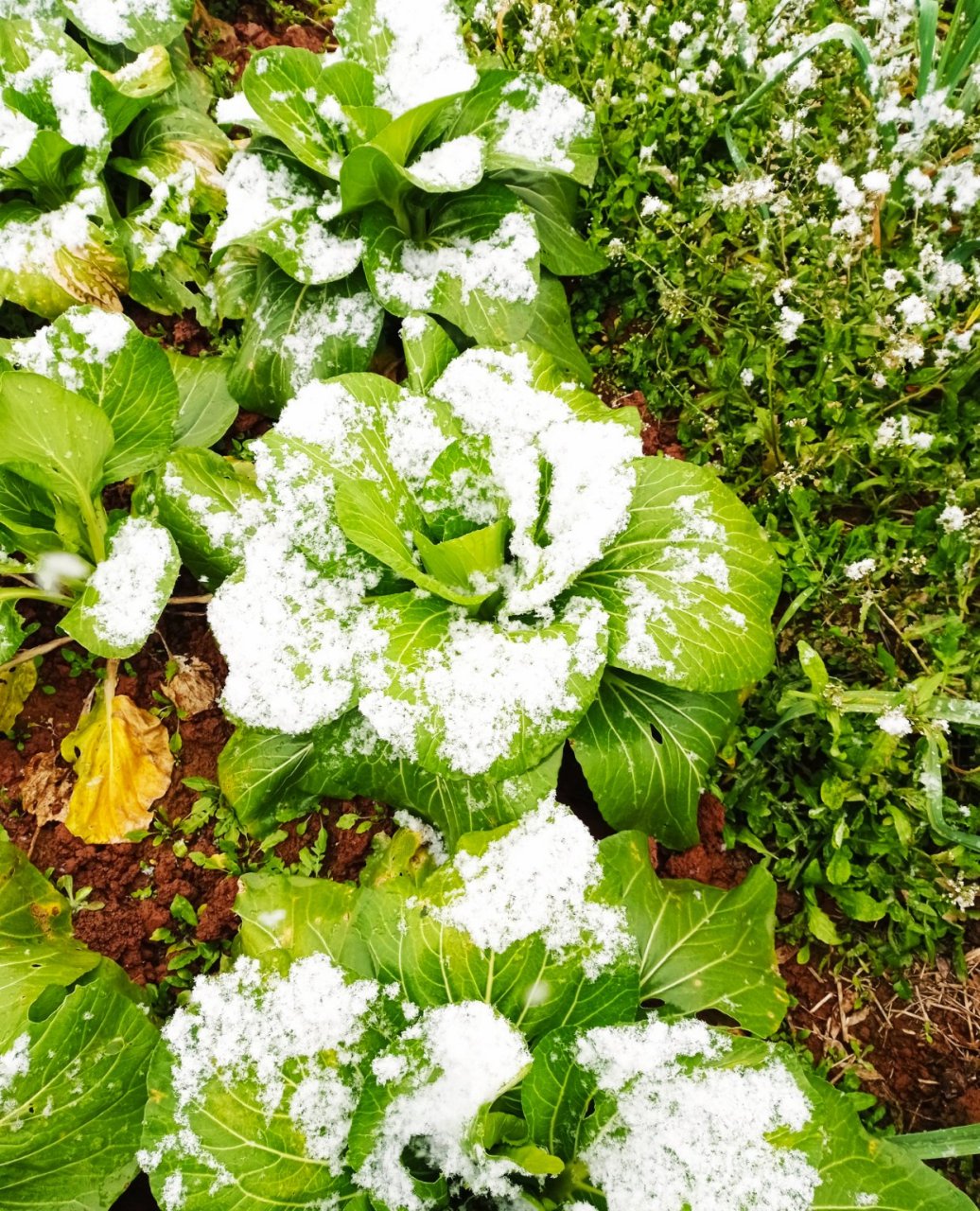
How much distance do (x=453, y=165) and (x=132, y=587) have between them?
1.49 m

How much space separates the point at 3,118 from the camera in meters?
2.67

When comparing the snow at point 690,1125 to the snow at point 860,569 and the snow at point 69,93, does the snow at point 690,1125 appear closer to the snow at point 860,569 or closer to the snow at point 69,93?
the snow at point 860,569

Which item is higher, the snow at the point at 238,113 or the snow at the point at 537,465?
the snow at the point at 238,113

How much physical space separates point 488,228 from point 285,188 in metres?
0.67

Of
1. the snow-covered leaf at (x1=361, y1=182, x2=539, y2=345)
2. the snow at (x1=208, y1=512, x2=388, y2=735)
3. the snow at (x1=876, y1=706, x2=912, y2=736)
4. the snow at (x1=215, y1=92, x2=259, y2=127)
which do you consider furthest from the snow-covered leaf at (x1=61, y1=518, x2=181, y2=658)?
the snow at (x1=876, y1=706, x2=912, y2=736)

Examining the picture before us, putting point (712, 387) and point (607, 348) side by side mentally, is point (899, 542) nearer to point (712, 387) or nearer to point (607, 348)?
point (712, 387)

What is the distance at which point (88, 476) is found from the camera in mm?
2211

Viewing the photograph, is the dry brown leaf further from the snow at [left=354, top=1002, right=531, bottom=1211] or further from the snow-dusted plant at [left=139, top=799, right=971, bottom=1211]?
the snow at [left=354, top=1002, right=531, bottom=1211]

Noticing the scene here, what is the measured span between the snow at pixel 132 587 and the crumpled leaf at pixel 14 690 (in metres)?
0.49

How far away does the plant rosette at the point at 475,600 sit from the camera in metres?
1.78

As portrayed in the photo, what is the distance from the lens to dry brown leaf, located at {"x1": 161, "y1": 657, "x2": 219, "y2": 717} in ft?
8.08

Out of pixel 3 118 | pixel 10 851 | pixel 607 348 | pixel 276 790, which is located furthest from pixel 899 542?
pixel 3 118

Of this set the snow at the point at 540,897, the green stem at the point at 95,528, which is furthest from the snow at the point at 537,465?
the green stem at the point at 95,528

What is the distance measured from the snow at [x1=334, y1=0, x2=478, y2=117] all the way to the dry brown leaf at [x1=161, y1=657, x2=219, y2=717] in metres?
1.81
